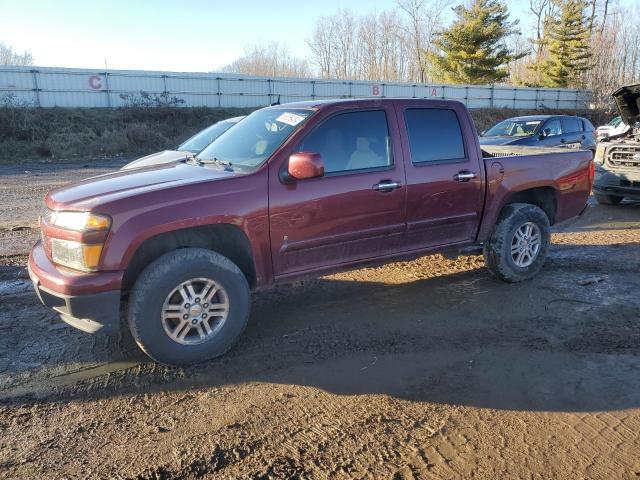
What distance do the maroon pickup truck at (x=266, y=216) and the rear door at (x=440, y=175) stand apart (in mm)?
13

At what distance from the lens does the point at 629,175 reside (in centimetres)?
909

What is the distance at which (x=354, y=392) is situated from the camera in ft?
10.9

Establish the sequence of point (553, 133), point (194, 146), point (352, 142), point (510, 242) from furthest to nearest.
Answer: point (553, 133)
point (194, 146)
point (510, 242)
point (352, 142)

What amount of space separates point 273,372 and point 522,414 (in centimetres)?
166

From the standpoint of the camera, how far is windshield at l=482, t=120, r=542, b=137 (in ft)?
42.2

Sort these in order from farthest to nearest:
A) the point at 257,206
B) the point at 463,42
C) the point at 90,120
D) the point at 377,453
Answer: the point at 463,42
the point at 90,120
the point at 257,206
the point at 377,453

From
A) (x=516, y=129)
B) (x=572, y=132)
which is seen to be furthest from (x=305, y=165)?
(x=572, y=132)

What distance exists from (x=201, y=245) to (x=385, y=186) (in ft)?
5.31

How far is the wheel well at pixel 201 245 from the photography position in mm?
3674

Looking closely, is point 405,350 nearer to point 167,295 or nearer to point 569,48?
point 167,295

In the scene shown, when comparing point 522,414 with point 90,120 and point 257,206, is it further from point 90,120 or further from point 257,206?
point 90,120

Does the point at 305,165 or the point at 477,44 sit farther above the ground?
the point at 477,44

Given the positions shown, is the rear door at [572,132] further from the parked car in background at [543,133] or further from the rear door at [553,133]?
the rear door at [553,133]

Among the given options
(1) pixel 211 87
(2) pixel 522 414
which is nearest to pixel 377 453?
(2) pixel 522 414
